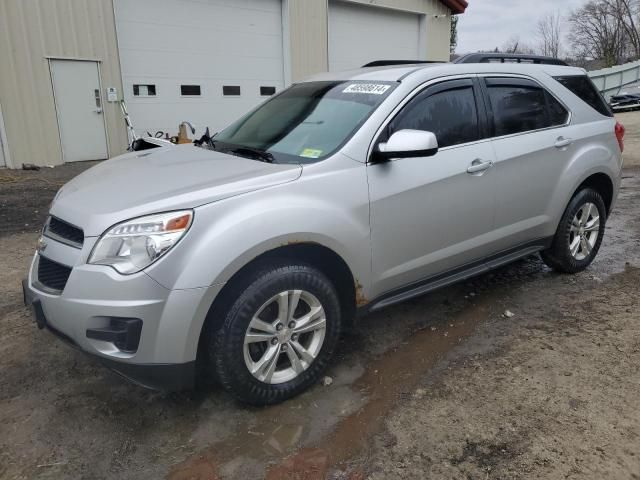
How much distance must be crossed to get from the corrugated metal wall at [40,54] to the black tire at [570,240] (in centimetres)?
920

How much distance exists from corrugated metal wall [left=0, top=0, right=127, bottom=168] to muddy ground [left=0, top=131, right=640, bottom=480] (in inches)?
281

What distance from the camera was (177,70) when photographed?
11.3 metres

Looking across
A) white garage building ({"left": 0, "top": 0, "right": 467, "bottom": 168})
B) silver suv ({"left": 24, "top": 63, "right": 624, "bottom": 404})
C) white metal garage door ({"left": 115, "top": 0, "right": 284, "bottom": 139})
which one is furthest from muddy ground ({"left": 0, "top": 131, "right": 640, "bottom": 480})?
white metal garage door ({"left": 115, "top": 0, "right": 284, "bottom": 139})

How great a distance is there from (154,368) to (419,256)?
5.46 feet

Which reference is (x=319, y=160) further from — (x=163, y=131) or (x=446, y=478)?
(x=163, y=131)

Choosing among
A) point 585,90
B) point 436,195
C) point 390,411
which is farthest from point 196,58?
point 390,411

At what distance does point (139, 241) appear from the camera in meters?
2.32

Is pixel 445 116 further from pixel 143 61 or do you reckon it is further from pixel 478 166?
pixel 143 61

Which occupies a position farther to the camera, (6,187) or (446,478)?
(6,187)

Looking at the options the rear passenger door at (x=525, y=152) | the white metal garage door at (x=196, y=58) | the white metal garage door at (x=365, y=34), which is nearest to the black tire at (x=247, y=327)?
the rear passenger door at (x=525, y=152)

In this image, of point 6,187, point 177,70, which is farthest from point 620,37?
point 6,187

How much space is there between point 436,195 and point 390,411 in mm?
1293

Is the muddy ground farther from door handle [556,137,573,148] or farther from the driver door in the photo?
door handle [556,137,573,148]

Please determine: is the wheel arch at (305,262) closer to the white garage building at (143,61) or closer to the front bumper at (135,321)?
the front bumper at (135,321)
